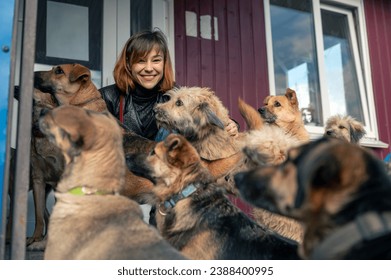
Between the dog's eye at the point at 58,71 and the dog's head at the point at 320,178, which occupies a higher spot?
the dog's eye at the point at 58,71

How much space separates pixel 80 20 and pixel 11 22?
10.3 feet

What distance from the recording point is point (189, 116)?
494 centimetres

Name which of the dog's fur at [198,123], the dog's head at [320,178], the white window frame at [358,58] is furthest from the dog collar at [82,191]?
the white window frame at [358,58]

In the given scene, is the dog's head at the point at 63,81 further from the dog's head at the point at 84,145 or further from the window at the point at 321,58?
the window at the point at 321,58

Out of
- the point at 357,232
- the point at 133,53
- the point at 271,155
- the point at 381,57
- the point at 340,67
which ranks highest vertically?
the point at 381,57

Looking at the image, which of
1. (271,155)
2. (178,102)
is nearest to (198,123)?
(178,102)

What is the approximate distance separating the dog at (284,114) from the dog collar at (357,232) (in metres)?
4.11

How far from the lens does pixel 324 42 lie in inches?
325

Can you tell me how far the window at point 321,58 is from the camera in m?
7.71

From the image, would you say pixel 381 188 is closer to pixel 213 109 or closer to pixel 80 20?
pixel 213 109

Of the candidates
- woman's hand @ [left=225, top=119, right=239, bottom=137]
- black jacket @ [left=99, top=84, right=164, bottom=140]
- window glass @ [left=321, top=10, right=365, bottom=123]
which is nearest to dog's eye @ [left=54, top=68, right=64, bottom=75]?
black jacket @ [left=99, top=84, right=164, bottom=140]

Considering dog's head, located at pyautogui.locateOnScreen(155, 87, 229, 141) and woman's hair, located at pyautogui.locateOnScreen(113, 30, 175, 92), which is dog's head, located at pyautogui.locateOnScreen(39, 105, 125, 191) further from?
woman's hair, located at pyautogui.locateOnScreen(113, 30, 175, 92)

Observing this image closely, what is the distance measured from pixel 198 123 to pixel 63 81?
1522mm

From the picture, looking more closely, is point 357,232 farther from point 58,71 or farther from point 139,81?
point 58,71
